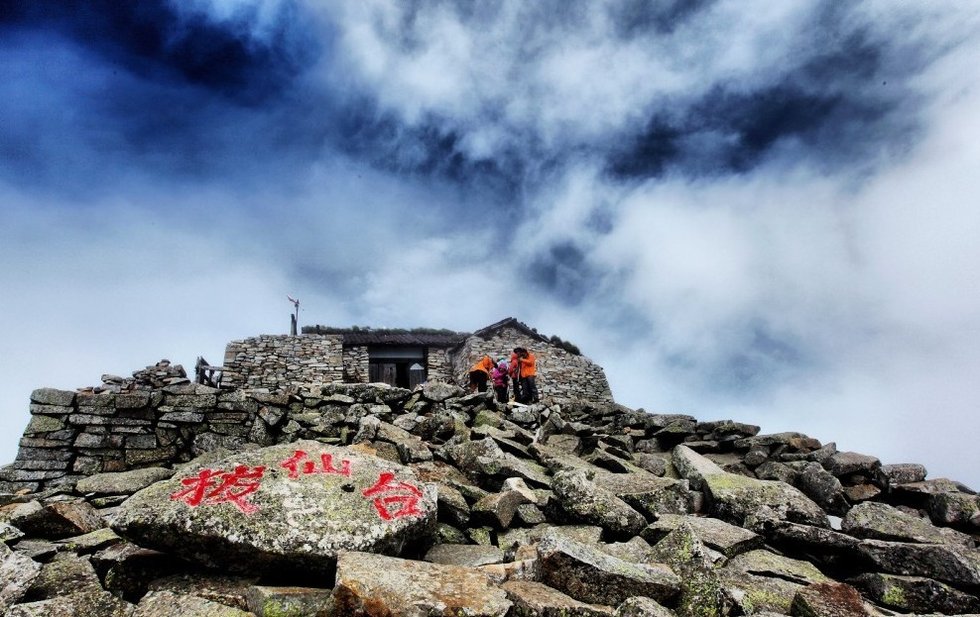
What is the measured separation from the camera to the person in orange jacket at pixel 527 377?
14.3m

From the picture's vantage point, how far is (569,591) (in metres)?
3.17

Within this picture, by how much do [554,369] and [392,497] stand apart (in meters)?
17.4

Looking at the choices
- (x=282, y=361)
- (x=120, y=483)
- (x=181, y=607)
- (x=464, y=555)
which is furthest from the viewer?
(x=282, y=361)

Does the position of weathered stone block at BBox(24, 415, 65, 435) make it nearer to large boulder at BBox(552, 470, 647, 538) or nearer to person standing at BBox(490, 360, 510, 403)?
large boulder at BBox(552, 470, 647, 538)

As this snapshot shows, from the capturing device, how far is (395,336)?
22703mm

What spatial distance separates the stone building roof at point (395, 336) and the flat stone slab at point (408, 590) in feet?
60.8

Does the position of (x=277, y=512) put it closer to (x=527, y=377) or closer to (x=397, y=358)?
(x=527, y=377)

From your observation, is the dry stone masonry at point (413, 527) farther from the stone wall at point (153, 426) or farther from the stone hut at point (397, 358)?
the stone hut at point (397, 358)

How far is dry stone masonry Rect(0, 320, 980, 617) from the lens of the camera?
10.3ft

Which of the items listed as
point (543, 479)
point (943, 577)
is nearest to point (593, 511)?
point (543, 479)

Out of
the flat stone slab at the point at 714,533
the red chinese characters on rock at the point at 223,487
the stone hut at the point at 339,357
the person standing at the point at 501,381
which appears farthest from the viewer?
the stone hut at the point at 339,357

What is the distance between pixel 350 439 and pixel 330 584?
15.5 ft

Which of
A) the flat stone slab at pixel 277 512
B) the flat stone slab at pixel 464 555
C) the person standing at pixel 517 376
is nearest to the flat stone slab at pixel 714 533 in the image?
the flat stone slab at pixel 464 555

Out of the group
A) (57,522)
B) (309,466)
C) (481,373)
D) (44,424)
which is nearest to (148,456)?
(44,424)
